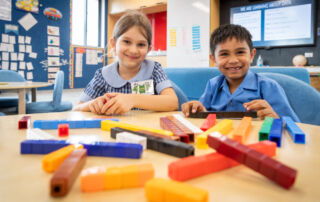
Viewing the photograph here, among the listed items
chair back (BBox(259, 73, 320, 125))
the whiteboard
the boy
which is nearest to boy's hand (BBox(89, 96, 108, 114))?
the boy

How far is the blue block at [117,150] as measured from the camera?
34cm

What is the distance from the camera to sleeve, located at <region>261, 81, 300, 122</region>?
88 centimetres

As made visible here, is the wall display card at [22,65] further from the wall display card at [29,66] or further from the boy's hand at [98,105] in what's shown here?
the boy's hand at [98,105]

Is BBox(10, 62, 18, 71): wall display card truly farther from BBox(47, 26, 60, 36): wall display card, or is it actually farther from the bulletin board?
the bulletin board

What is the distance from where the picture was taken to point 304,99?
1010mm

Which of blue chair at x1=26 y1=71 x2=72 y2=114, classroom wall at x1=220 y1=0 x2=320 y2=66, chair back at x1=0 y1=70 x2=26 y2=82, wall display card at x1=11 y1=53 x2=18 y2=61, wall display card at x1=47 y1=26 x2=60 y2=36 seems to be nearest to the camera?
blue chair at x1=26 y1=71 x2=72 y2=114

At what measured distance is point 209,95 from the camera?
1.19 m

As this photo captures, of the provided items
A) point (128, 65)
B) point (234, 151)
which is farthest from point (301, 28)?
point (234, 151)

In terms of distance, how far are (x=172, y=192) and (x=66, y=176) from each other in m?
A: 0.11

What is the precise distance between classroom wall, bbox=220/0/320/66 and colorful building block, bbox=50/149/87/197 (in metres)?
3.91

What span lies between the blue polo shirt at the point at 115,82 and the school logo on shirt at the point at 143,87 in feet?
0.17

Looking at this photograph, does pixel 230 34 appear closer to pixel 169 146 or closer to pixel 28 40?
Answer: pixel 169 146

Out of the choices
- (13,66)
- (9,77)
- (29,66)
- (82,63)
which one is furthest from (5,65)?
(9,77)

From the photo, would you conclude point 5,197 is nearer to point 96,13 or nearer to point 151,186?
point 151,186
